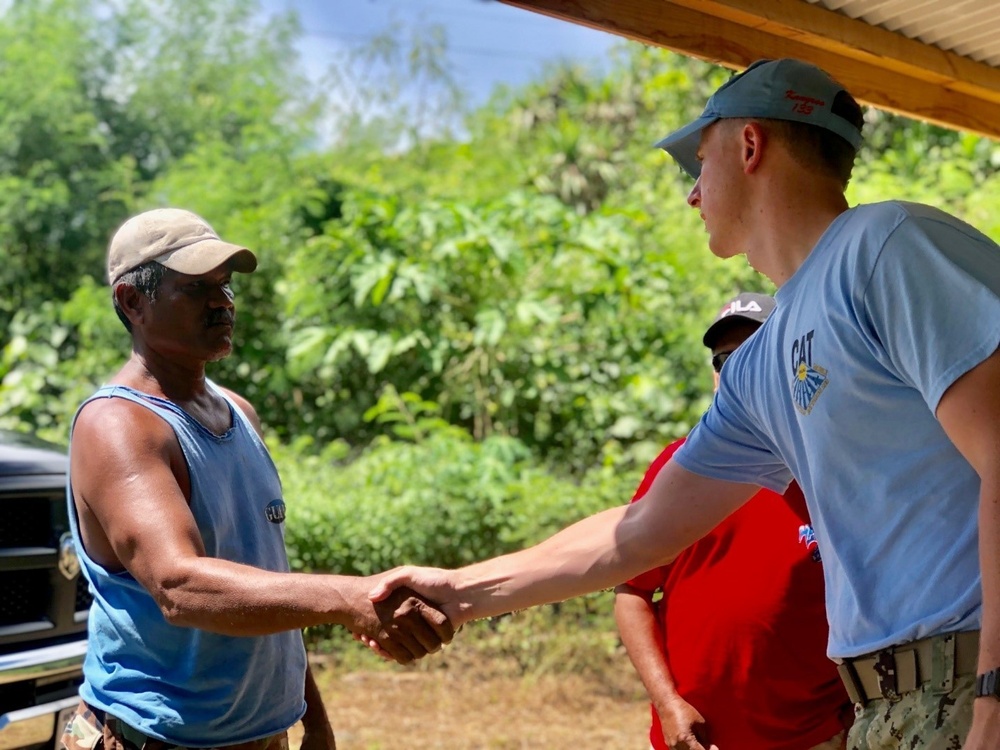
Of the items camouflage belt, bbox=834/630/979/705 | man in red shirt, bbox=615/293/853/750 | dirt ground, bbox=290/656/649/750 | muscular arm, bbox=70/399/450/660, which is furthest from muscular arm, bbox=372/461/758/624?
dirt ground, bbox=290/656/649/750

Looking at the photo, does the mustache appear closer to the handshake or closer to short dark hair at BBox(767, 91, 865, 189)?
the handshake

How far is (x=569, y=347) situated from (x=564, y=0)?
21.8 feet

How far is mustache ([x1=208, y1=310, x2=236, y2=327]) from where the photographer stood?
3023 mm

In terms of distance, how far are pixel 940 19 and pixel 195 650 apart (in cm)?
302

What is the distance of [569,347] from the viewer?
9.70m

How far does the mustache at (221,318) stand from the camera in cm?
302

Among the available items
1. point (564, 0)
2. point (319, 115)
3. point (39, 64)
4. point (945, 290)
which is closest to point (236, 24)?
point (319, 115)

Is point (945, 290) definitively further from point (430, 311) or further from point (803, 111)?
point (430, 311)

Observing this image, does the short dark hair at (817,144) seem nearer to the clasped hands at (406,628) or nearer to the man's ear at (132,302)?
the clasped hands at (406,628)

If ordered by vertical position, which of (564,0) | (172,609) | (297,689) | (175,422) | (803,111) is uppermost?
(564,0)

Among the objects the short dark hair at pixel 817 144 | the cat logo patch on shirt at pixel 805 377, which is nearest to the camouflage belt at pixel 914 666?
the cat logo patch on shirt at pixel 805 377

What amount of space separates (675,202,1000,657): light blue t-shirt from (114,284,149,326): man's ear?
5.33 ft

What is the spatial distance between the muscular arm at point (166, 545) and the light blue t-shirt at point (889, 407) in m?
1.12

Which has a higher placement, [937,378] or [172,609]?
[937,378]
